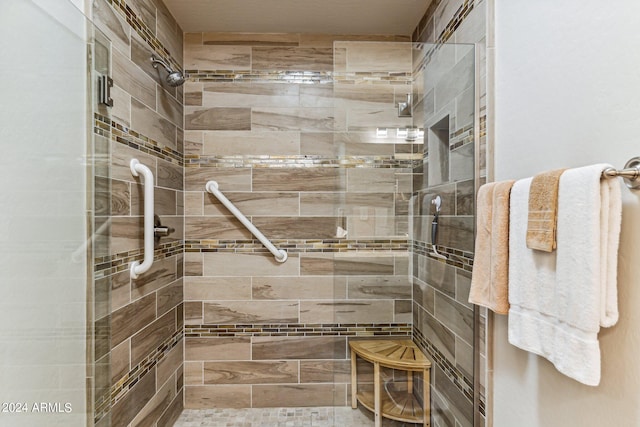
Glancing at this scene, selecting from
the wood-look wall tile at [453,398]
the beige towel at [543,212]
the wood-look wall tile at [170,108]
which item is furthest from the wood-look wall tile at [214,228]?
the beige towel at [543,212]

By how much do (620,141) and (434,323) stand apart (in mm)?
938

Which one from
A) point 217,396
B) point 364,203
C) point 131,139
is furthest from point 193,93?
point 217,396

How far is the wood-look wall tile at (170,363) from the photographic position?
1924 mm

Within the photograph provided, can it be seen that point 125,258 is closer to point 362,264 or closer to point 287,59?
point 362,264

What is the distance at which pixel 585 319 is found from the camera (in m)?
0.77

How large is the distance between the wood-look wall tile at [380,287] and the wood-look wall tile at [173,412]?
4.24ft

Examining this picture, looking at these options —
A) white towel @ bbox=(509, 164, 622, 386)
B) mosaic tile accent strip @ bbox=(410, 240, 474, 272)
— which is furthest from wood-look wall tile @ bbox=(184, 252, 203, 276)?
white towel @ bbox=(509, 164, 622, 386)

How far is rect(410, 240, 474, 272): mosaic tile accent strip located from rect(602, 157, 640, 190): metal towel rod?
0.67 m

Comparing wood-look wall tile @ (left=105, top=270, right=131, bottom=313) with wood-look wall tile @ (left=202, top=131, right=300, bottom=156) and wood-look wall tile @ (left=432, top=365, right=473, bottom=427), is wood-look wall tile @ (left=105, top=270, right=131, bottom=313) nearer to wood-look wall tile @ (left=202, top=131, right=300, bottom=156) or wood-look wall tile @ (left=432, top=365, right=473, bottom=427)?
wood-look wall tile @ (left=202, top=131, right=300, bottom=156)

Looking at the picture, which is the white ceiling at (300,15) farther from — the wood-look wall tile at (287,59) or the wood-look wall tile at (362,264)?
the wood-look wall tile at (362,264)

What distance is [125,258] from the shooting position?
153 cm

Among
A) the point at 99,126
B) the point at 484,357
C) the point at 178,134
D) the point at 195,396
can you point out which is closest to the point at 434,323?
the point at 484,357

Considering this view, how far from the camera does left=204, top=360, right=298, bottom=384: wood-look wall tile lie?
2256 mm

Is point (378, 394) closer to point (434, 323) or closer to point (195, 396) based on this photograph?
point (434, 323)
